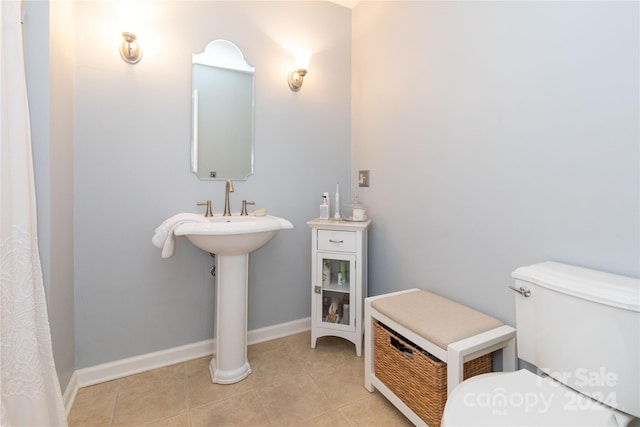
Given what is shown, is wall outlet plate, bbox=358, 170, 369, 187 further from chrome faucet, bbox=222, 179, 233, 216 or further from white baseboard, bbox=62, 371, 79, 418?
white baseboard, bbox=62, 371, 79, 418

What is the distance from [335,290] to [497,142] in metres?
1.25

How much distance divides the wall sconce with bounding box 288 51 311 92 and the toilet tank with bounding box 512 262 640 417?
5.67 feet

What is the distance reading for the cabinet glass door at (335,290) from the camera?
1929 mm

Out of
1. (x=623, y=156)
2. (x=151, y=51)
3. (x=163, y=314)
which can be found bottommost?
(x=163, y=314)

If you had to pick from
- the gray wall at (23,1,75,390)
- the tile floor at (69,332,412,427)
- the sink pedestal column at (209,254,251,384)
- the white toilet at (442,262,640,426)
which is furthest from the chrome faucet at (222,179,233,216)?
the white toilet at (442,262,640,426)

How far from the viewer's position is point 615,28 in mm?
985

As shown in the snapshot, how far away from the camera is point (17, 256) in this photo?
3.08ft

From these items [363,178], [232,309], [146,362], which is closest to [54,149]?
[232,309]

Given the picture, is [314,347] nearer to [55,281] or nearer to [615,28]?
[55,281]

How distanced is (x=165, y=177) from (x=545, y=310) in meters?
1.88

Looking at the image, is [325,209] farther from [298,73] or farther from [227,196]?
[298,73]

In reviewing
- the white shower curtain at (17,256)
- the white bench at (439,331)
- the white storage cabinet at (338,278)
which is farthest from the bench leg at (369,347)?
the white shower curtain at (17,256)

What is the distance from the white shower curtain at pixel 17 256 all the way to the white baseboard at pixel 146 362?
57 centimetres

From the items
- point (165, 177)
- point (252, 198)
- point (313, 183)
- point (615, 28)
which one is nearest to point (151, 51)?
point (165, 177)
